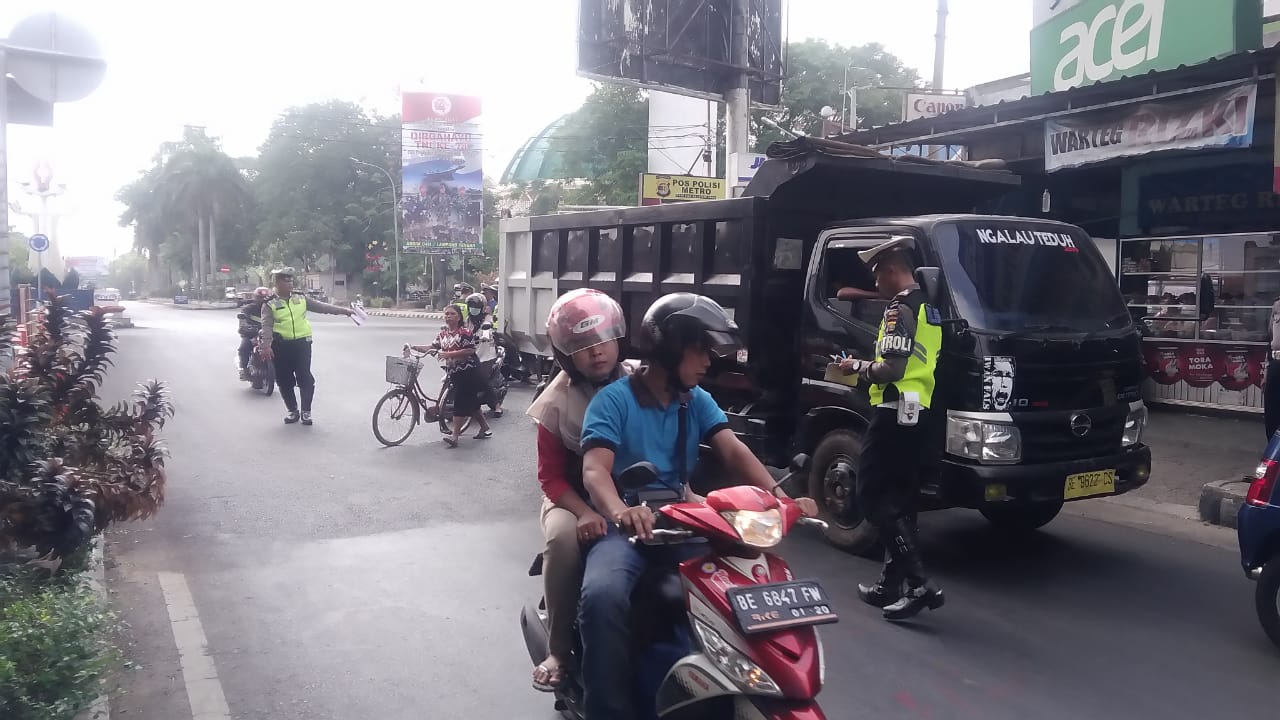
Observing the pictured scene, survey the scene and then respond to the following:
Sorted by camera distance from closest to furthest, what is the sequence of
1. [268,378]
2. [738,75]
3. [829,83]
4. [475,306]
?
[475,306], [268,378], [738,75], [829,83]

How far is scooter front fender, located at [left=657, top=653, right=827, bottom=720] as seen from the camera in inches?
104

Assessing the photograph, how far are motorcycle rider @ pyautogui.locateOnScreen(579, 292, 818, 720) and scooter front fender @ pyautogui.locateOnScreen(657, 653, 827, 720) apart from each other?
20 cm

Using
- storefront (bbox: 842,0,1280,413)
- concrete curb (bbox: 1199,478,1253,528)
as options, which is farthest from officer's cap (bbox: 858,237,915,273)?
storefront (bbox: 842,0,1280,413)

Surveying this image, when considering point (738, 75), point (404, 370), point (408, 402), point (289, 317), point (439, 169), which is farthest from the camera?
point (439, 169)

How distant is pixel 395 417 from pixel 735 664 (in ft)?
26.1

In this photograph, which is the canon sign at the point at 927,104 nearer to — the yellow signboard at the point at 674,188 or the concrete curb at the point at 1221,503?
the yellow signboard at the point at 674,188

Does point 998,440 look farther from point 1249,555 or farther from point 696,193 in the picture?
point 696,193

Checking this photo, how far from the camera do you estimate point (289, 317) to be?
1113cm

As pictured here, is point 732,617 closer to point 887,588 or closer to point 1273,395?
point 887,588

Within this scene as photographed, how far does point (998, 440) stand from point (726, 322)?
280cm

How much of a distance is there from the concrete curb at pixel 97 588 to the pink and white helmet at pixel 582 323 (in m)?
2.12

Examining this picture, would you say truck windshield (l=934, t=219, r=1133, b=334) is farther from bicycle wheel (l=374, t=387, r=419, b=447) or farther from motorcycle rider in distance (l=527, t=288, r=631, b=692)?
bicycle wheel (l=374, t=387, r=419, b=447)

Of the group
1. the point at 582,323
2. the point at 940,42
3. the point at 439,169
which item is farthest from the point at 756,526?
the point at 439,169

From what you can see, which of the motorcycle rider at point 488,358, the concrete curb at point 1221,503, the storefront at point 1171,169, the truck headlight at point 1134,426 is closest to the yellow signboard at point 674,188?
the storefront at point 1171,169
